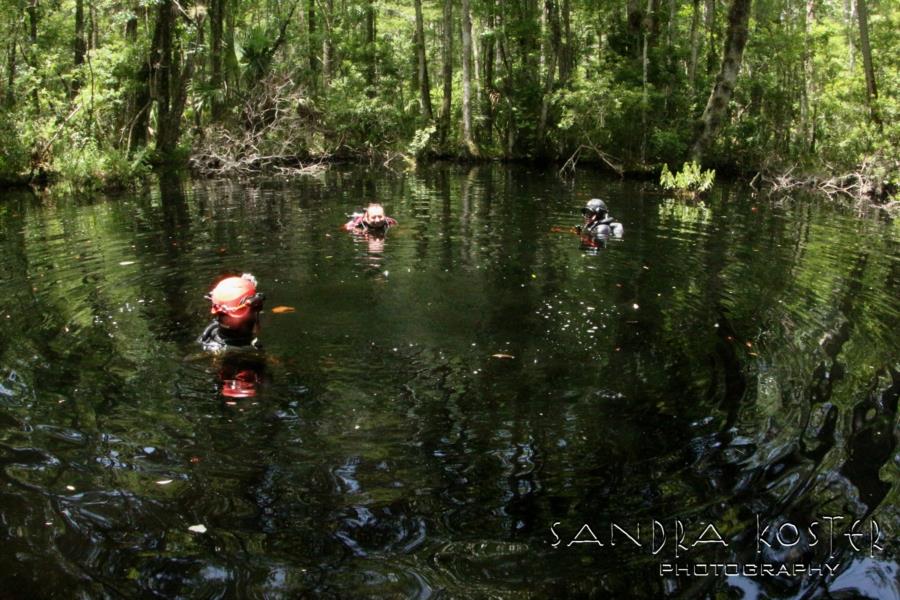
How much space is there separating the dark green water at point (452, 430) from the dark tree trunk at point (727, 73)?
13310 mm

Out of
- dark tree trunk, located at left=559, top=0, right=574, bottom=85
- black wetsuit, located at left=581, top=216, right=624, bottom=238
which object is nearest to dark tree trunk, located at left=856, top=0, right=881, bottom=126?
dark tree trunk, located at left=559, top=0, right=574, bottom=85

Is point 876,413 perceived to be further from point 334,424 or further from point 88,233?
point 88,233

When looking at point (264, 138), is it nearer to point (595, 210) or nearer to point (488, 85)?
point (488, 85)

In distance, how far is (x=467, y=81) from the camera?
31594mm

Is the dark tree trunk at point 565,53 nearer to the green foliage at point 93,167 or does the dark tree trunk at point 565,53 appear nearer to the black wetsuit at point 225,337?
the green foliage at point 93,167

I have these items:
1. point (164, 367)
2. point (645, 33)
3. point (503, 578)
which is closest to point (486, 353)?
point (164, 367)

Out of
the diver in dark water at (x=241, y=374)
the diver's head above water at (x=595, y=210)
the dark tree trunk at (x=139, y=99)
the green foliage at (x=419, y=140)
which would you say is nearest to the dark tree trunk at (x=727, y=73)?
the diver's head above water at (x=595, y=210)

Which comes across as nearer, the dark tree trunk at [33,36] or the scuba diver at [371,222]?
the scuba diver at [371,222]

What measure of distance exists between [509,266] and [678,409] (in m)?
5.64

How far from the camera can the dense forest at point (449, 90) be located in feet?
75.9

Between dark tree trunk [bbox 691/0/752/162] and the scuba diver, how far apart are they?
527 inches

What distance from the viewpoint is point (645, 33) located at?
27.5 metres

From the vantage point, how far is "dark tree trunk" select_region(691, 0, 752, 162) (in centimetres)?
2203

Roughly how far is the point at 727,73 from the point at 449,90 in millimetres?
15466
